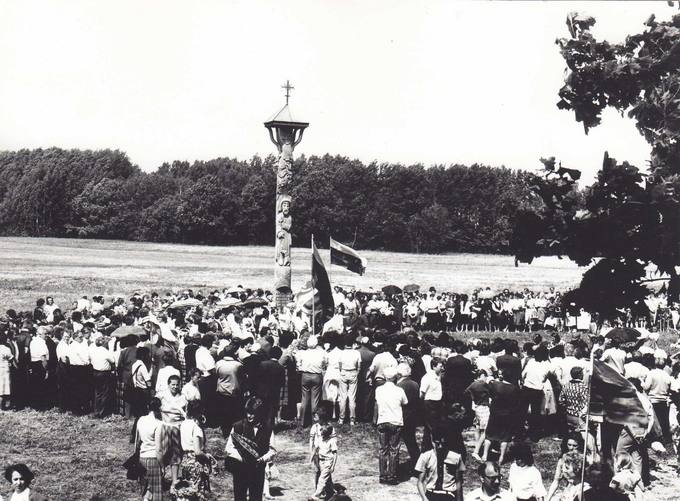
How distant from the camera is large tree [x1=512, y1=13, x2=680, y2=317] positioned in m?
6.79

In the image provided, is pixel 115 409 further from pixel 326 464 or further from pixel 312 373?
pixel 326 464

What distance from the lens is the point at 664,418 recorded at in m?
14.0

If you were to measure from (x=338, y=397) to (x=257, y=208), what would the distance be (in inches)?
2560

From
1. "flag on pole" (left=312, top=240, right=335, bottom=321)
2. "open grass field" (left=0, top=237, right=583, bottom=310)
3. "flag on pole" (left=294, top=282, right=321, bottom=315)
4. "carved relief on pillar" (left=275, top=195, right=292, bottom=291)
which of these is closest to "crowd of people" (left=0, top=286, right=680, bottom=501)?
"flag on pole" (left=312, top=240, right=335, bottom=321)

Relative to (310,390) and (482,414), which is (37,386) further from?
(482,414)

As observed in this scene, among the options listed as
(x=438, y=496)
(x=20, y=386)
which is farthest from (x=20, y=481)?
(x=20, y=386)

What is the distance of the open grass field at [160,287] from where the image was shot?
12203 millimetres

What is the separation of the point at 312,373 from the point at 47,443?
488 centimetres

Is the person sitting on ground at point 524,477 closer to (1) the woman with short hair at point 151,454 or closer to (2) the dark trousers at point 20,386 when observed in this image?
(1) the woman with short hair at point 151,454

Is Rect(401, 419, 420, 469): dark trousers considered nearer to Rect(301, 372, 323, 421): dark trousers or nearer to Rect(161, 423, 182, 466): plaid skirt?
Rect(301, 372, 323, 421): dark trousers

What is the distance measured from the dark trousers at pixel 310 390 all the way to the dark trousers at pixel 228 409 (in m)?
1.48

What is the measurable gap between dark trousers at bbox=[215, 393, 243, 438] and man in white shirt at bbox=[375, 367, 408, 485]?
3002 mm

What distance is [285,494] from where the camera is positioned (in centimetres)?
1173

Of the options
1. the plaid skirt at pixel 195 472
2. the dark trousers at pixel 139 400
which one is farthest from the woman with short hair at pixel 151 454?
the dark trousers at pixel 139 400
